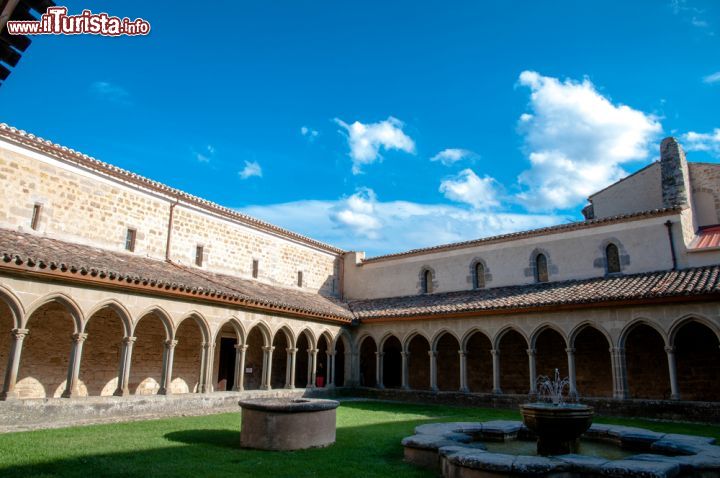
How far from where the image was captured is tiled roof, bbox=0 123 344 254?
1264 centimetres

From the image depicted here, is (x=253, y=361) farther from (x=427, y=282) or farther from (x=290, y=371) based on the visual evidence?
(x=427, y=282)

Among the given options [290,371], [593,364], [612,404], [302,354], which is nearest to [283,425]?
[290,371]

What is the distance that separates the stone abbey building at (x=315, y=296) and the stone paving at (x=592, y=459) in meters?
6.47

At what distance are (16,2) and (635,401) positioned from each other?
14.7 metres

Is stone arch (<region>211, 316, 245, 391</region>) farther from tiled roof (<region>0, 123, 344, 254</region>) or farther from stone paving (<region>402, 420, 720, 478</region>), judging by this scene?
stone paving (<region>402, 420, 720, 478</region>)

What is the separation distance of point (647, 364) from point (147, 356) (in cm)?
1505

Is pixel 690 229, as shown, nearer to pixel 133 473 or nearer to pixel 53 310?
pixel 133 473

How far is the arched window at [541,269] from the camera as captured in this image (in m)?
18.6

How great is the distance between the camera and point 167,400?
12375 millimetres

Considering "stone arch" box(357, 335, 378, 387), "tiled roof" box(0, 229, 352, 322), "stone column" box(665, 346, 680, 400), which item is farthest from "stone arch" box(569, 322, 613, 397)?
Answer: "stone arch" box(357, 335, 378, 387)

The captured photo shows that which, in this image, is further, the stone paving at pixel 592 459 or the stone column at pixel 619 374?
the stone column at pixel 619 374

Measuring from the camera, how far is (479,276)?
2019 centimetres

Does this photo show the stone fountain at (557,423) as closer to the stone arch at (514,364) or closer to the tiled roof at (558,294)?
the tiled roof at (558,294)

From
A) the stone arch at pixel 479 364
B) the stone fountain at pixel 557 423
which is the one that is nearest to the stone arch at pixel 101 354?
the stone fountain at pixel 557 423
